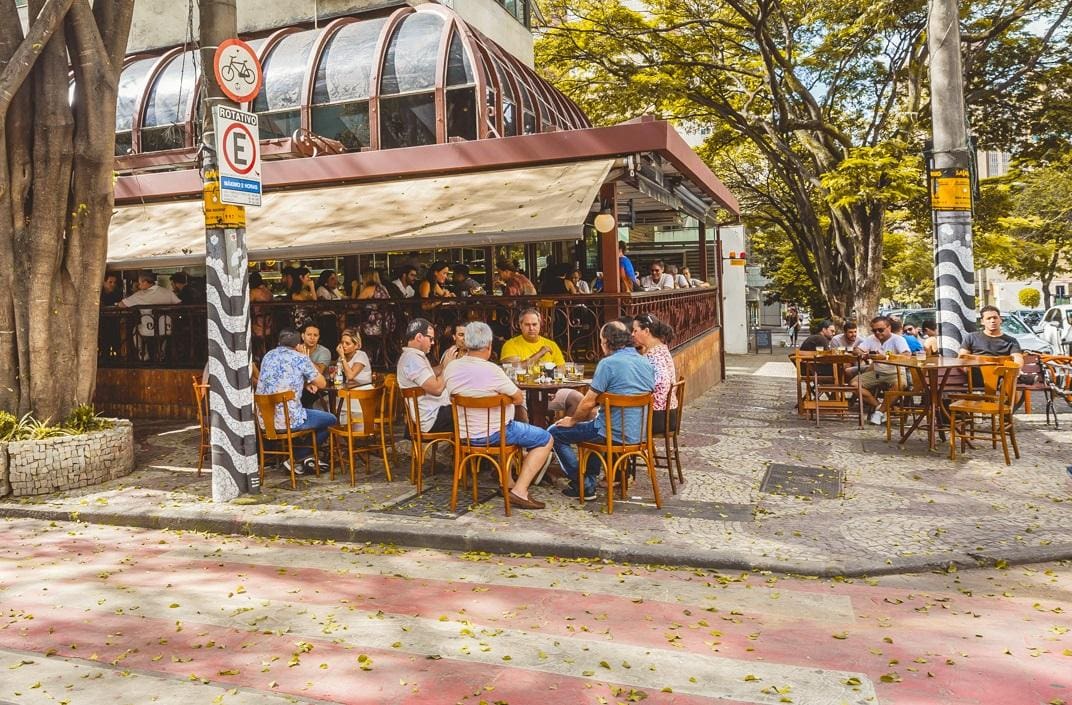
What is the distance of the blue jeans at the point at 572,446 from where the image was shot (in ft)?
22.5

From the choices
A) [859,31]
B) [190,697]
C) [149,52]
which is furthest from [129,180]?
[859,31]

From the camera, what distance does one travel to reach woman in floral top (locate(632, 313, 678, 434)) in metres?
7.32

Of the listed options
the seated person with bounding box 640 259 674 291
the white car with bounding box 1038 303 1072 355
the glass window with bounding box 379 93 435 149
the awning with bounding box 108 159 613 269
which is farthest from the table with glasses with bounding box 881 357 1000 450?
the white car with bounding box 1038 303 1072 355

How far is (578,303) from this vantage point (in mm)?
9766

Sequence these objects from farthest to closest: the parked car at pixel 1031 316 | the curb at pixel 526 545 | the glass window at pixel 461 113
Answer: the parked car at pixel 1031 316, the glass window at pixel 461 113, the curb at pixel 526 545

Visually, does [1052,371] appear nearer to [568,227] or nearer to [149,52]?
[568,227]

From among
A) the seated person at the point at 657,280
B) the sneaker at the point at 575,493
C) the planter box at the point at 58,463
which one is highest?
the seated person at the point at 657,280

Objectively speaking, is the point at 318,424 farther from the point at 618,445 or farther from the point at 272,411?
the point at 618,445

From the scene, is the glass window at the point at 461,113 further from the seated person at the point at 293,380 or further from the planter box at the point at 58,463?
the planter box at the point at 58,463

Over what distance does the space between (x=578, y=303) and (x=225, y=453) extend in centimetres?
437

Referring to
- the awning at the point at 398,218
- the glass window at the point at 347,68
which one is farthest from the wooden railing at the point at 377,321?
the glass window at the point at 347,68

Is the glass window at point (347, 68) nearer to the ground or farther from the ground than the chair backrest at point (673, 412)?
farther from the ground

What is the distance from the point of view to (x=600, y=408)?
6.82m

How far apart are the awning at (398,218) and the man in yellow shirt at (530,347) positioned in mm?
837
